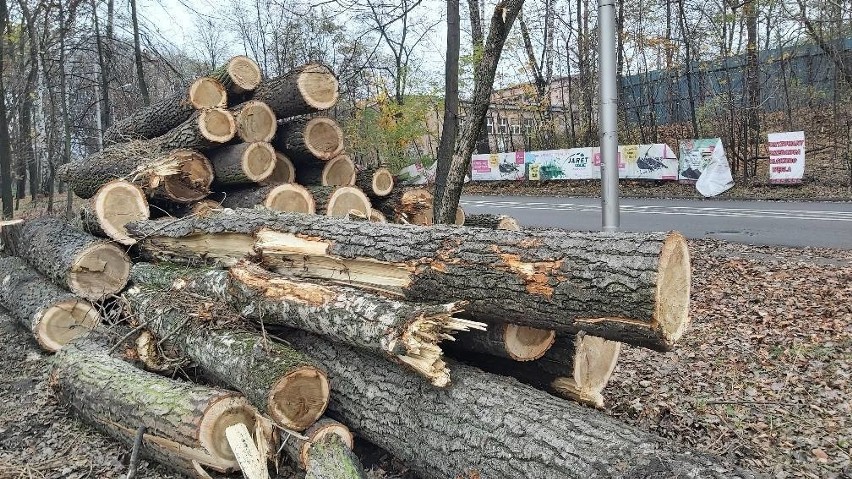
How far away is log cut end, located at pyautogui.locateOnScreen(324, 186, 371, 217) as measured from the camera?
681cm

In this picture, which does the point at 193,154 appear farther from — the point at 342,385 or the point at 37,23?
the point at 37,23

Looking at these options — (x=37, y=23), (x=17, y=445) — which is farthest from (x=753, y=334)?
(x=37, y=23)

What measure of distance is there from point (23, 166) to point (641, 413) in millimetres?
28903

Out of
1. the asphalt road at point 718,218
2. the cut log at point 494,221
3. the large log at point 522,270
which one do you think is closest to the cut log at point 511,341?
the large log at point 522,270

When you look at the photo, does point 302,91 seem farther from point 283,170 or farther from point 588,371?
point 588,371

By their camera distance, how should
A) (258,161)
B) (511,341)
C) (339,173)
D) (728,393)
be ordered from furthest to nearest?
1. (339,173)
2. (258,161)
3. (728,393)
4. (511,341)

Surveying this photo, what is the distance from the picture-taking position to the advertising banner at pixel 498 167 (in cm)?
2261

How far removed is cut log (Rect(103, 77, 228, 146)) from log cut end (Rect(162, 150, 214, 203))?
710 mm

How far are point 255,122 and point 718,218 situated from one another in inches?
385

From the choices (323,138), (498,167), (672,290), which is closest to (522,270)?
(672,290)

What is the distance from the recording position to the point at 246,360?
3613 millimetres

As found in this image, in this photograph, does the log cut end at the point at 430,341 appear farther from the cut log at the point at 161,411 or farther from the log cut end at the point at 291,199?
the log cut end at the point at 291,199

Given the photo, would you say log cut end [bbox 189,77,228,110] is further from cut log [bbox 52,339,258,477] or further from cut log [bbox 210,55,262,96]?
cut log [bbox 52,339,258,477]

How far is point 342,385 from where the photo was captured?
3.62m
